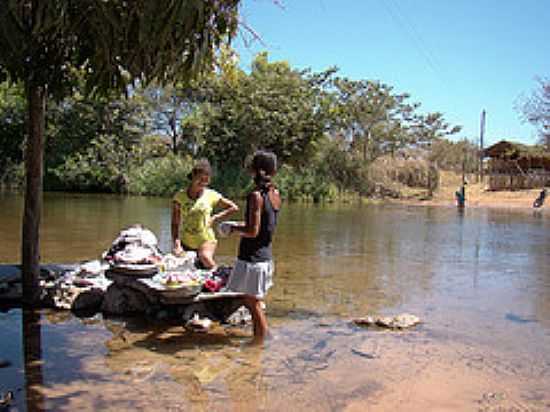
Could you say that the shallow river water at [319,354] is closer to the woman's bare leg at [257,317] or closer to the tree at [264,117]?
the woman's bare leg at [257,317]

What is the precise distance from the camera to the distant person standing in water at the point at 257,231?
480 cm

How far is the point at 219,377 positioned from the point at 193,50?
2.43 m

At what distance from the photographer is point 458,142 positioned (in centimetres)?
4462

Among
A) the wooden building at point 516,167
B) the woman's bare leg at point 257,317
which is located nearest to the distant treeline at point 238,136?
the wooden building at point 516,167

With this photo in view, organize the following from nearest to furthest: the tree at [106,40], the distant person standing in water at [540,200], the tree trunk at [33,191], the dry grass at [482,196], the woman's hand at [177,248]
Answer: the tree at [106,40] → the tree trunk at [33,191] → the woman's hand at [177,248] → the distant person standing in water at [540,200] → the dry grass at [482,196]

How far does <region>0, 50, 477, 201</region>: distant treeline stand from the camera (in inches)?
1293

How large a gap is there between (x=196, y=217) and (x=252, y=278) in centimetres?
149

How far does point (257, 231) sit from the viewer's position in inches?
189

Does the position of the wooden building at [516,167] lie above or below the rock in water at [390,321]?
above

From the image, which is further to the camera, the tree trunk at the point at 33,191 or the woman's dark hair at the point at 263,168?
the tree trunk at the point at 33,191

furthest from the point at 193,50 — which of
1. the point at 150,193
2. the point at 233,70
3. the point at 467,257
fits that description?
the point at 150,193

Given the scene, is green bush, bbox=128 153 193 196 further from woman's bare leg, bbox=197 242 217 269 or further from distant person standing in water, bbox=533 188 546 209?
woman's bare leg, bbox=197 242 217 269

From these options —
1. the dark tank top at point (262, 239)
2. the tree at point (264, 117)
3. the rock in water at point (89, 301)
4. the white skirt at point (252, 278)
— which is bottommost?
the rock in water at point (89, 301)

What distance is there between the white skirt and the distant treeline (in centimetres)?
2705
